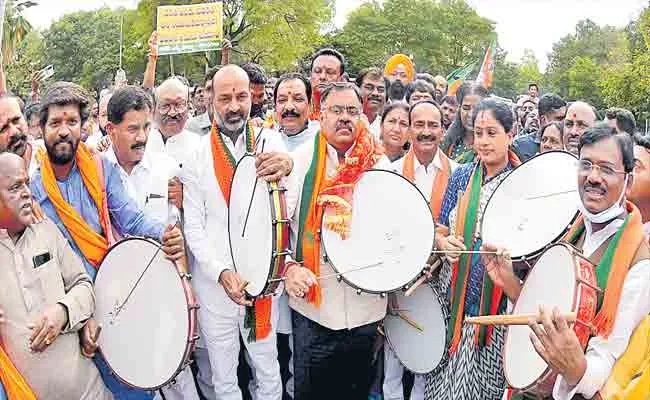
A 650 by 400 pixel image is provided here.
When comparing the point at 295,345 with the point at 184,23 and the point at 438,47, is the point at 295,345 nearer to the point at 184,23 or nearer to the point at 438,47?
the point at 184,23

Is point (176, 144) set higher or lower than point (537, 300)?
higher

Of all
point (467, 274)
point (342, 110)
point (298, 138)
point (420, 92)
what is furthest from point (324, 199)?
point (420, 92)

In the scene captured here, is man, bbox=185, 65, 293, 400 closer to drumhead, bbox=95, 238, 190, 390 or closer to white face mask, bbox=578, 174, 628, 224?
drumhead, bbox=95, 238, 190, 390

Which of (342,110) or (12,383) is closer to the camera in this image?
(12,383)

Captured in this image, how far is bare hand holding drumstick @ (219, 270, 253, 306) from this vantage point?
381cm

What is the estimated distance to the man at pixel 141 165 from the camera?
13.8 feet

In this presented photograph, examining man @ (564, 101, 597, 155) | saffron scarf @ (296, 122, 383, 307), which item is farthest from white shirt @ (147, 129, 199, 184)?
man @ (564, 101, 597, 155)

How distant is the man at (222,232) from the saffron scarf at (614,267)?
1.93 m

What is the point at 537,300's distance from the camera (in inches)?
119

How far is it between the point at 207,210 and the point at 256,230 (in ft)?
1.66

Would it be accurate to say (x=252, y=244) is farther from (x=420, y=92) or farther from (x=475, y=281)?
(x=420, y=92)

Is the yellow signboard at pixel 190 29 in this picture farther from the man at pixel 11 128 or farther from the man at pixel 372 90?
the man at pixel 11 128

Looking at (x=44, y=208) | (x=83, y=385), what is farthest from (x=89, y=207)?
(x=83, y=385)

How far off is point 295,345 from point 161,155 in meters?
1.67
